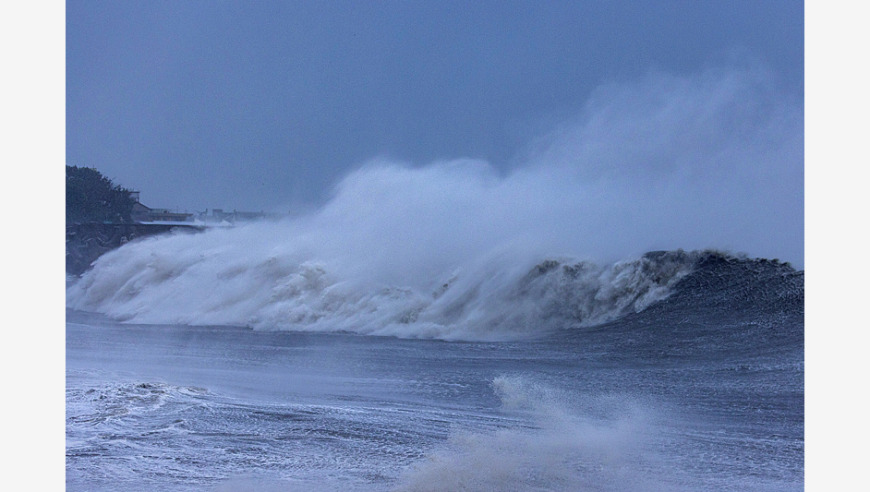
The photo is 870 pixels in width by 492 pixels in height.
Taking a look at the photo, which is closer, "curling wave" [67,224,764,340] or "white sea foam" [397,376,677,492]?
"white sea foam" [397,376,677,492]

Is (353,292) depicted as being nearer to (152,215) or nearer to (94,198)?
(152,215)

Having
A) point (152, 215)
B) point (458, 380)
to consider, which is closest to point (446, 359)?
point (458, 380)

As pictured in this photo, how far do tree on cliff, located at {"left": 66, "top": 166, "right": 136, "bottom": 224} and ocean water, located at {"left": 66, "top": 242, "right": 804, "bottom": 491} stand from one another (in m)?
1.01

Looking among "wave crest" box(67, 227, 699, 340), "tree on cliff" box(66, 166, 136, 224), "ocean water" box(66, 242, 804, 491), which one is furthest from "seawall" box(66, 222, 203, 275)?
"ocean water" box(66, 242, 804, 491)

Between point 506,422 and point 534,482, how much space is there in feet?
2.25

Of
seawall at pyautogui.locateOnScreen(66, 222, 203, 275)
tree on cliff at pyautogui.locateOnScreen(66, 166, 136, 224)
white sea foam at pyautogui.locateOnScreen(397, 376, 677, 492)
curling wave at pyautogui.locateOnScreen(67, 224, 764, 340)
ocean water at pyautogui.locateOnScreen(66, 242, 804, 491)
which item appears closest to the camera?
white sea foam at pyautogui.locateOnScreen(397, 376, 677, 492)

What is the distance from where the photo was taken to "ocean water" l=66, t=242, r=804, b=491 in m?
3.04

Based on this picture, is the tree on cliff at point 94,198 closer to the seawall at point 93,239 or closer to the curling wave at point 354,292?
the seawall at point 93,239

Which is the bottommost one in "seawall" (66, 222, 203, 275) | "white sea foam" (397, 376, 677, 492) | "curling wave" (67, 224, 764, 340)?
"white sea foam" (397, 376, 677, 492)

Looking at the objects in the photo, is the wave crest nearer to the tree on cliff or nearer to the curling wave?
the curling wave

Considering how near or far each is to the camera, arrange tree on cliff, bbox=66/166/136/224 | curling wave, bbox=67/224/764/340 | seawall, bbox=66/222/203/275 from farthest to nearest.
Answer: seawall, bbox=66/222/203/275, tree on cliff, bbox=66/166/136/224, curling wave, bbox=67/224/764/340

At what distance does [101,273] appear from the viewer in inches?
354

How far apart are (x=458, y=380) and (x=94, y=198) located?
3931mm
